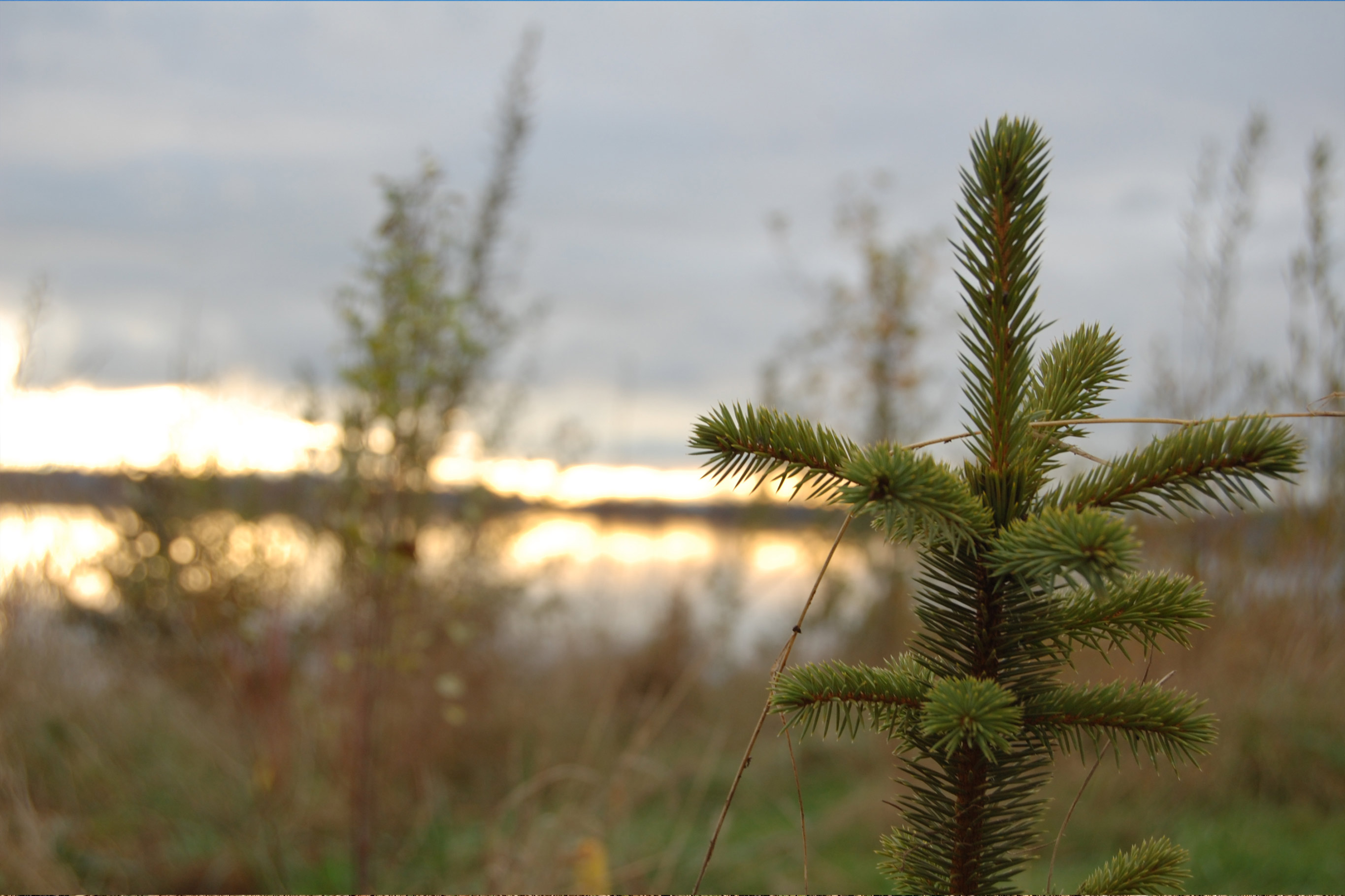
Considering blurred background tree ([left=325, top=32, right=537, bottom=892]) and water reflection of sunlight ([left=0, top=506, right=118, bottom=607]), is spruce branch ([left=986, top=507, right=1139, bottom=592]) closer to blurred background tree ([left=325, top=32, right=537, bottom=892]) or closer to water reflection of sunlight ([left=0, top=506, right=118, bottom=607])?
blurred background tree ([left=325, top=32, right=537, bottom=892])

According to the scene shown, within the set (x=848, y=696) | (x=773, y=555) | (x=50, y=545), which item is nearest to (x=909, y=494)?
(x=848, y=696)

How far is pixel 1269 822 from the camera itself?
4383 millimetres

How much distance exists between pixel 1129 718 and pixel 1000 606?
0.50 feet

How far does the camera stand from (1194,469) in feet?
2.74

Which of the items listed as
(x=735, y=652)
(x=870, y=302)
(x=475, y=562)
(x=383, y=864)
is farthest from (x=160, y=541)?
(x=870, y=302)

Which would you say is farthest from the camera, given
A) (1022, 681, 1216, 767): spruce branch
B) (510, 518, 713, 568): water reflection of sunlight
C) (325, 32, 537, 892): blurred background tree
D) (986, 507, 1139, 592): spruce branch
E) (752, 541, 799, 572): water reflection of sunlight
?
(752, 541, 799, 572): water reflection of sunlight

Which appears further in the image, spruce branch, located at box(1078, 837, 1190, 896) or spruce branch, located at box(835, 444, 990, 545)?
spruce branch, located at box(1078, 837, 1190, 896)

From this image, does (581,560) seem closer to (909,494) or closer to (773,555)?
(773,555)

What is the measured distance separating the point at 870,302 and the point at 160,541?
5.89m

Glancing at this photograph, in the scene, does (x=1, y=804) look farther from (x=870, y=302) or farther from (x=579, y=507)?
(x=870, y=302)

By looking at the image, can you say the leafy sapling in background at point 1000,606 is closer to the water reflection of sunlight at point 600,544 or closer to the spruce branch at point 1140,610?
the spruce branch at point 1140,610

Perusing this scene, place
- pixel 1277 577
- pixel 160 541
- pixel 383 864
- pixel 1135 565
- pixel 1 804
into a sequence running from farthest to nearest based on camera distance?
1. pixel 160 541
2. pixel 1277 577
3. pixel 383 864
4. pixel 1 804
5. pixel 1135 565

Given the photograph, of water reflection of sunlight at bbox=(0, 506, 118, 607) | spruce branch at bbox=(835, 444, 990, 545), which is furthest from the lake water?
spruce branch at bbox=(835, 444, 990, 545)

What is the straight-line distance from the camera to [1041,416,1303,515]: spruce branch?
786 mm
